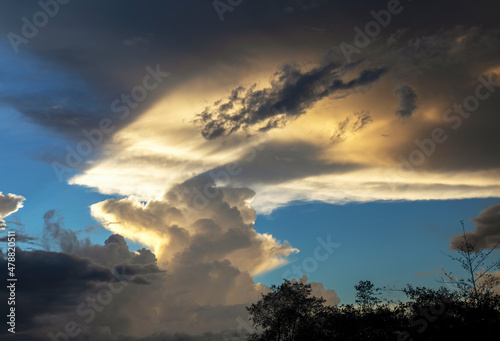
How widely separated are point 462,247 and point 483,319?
617 cm

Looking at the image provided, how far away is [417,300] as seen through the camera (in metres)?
41.2

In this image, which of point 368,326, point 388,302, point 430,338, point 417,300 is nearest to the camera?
point 430,338

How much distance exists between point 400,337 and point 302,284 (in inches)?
781

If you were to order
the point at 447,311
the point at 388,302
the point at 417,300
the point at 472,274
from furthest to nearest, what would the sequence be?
the point at 388,302 < the point at 417,300 < the point at 447,311 < the point at 472,274

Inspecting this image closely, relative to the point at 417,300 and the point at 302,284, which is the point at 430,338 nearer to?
the point at 417,300

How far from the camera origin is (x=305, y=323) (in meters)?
52.7

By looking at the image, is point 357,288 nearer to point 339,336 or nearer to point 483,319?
point 339,336

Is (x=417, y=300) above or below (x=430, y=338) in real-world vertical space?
above

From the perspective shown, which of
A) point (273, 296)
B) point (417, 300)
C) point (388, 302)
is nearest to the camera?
point (417, 300)

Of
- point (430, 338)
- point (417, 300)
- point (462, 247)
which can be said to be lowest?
point (430, 338)

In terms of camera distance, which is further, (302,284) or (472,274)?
(302,284)

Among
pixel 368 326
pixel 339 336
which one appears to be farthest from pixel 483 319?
pixel 339 336

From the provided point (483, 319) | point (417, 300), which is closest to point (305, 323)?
point (417, 300)

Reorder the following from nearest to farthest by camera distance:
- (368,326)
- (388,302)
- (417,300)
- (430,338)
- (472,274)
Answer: (472,274), (430,338), (417,300), (368,326), (388,302)
